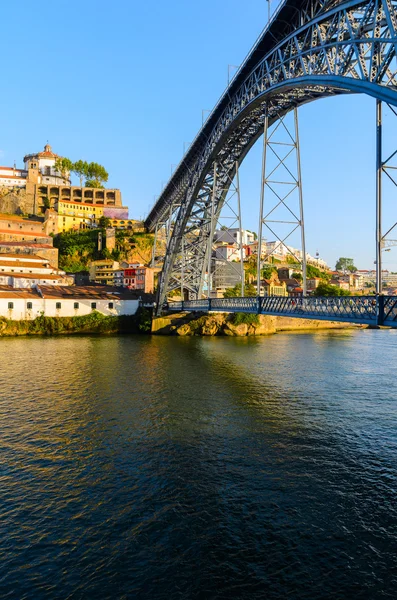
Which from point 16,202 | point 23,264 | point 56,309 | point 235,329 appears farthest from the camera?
point 16,202

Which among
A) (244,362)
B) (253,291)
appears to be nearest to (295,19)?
(244,362)

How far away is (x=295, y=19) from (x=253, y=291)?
4308 centimetres

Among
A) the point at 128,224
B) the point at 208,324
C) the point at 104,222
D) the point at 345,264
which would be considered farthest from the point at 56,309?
the point at 345,264

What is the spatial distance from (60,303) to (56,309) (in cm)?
85

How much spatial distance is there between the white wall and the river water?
25.3 metres

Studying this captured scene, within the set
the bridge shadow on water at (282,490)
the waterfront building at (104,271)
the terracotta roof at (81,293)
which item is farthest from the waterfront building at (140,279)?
the bridge shadow on water at (282,490)

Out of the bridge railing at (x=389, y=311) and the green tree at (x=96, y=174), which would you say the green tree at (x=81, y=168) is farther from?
the bridge railing at (x=389, y=311)

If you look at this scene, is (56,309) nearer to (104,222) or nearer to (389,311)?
(389,311)

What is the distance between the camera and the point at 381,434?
1327 centimetres

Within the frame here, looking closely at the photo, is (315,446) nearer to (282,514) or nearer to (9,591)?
(282,514)

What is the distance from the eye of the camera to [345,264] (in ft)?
503

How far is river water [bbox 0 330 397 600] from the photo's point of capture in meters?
6.84

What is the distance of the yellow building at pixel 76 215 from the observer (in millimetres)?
81819

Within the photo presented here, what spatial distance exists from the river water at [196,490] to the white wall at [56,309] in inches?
997
